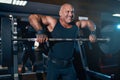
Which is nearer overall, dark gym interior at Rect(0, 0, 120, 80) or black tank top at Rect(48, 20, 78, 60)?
dark gym interior at Rect(0, 0, 120, 80)

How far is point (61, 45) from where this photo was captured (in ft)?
8.41

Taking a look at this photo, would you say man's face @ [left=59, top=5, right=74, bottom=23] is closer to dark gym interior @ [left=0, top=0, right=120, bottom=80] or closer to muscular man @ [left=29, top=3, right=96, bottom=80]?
muscular man @ [left=29, top=3, right=96, bottom=80]

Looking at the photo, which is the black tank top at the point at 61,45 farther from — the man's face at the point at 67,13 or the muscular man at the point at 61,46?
the man's face at the point at 67,13

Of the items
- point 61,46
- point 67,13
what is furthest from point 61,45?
point 67,13

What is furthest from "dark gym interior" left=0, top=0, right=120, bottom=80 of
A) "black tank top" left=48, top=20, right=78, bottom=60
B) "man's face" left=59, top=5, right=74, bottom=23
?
"man's face" left=59, top=5, right=74, bottom=23

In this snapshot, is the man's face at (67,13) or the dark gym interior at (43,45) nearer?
the dark gym interior at (43,45)

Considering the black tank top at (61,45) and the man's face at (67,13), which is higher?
the man's face at (67,13)

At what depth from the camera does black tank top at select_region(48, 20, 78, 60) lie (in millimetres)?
2557

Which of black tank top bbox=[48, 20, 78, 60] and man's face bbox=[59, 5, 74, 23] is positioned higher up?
man's face bbox=[59, 5, 74, 23]

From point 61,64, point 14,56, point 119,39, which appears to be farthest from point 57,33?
point 119,39

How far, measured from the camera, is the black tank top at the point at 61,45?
2557 millimetres

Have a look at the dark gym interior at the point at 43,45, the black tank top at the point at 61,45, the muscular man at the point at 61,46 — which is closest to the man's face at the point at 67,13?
the muscular man at the point at 61,46

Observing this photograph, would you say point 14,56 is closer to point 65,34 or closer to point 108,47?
point 65,34

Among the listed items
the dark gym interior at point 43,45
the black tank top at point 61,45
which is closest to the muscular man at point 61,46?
the black tank top at point 61,45
